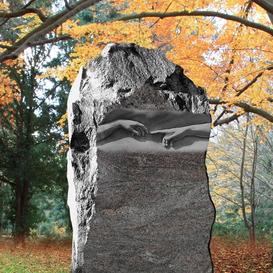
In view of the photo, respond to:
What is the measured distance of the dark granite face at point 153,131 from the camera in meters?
3.18

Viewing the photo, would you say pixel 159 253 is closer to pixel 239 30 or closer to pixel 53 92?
pixel 239 30

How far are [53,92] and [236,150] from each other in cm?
581

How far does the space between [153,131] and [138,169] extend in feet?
0.90

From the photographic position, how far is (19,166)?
44.2 ft

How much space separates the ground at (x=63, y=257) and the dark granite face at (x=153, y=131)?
5662 millimetres

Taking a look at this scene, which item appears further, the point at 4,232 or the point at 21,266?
the point at 4,232

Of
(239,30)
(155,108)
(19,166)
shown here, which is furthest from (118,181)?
(19,166)

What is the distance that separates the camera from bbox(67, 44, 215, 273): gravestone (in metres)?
3.17

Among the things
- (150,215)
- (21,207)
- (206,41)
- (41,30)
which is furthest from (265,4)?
(21,207)

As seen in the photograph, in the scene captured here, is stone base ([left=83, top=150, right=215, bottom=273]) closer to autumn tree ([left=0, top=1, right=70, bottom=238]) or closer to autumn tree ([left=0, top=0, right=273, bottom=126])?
autumn tree ([left=0, top=0, right=273, bottom=126])

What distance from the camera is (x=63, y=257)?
36.5ft

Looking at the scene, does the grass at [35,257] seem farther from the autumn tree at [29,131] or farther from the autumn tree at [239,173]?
the autumn tree at [239,173]

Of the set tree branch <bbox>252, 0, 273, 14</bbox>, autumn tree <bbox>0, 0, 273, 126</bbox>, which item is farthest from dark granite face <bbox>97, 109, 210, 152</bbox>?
autumn tree <bbox>0, 0, 273, 126</bbox>

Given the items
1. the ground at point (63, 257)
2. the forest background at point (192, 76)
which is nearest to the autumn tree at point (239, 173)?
the forest background at point (192, 76)
